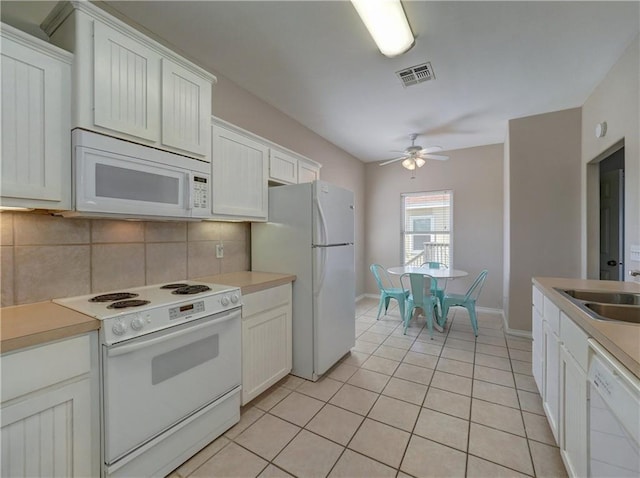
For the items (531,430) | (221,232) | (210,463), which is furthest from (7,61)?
(531,430)

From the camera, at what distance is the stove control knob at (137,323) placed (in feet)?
4.29

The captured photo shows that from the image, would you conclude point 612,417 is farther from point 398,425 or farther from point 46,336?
point 46,336

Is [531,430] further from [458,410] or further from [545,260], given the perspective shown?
[545,260]

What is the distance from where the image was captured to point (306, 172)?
316cm

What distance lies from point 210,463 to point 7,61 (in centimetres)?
220

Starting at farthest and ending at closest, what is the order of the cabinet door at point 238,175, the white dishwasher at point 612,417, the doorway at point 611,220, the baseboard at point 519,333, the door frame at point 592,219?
the baseboard at point 519,333, the doorway at point 611,220, the door frame at point 592,219, the cabinet door at point 238,175, the white dishwasher at point 612,417

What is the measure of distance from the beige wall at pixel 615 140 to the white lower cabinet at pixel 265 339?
8.78 ft

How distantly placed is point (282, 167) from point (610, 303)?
8.87 feet

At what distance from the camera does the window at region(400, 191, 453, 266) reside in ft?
15.9

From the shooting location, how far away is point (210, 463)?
Result: 1.56 m

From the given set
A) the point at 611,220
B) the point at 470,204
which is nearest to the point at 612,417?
the point at 611,220

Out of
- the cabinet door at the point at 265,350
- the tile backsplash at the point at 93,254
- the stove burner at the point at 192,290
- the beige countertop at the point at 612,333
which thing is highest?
the tile backsplash at the point at 93,254

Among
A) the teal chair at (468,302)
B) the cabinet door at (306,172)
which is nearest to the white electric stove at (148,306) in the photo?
the cabinet door at (306,172)

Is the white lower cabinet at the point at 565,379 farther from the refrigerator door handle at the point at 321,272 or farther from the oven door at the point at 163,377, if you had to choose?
the oven door at the point at 163,377
